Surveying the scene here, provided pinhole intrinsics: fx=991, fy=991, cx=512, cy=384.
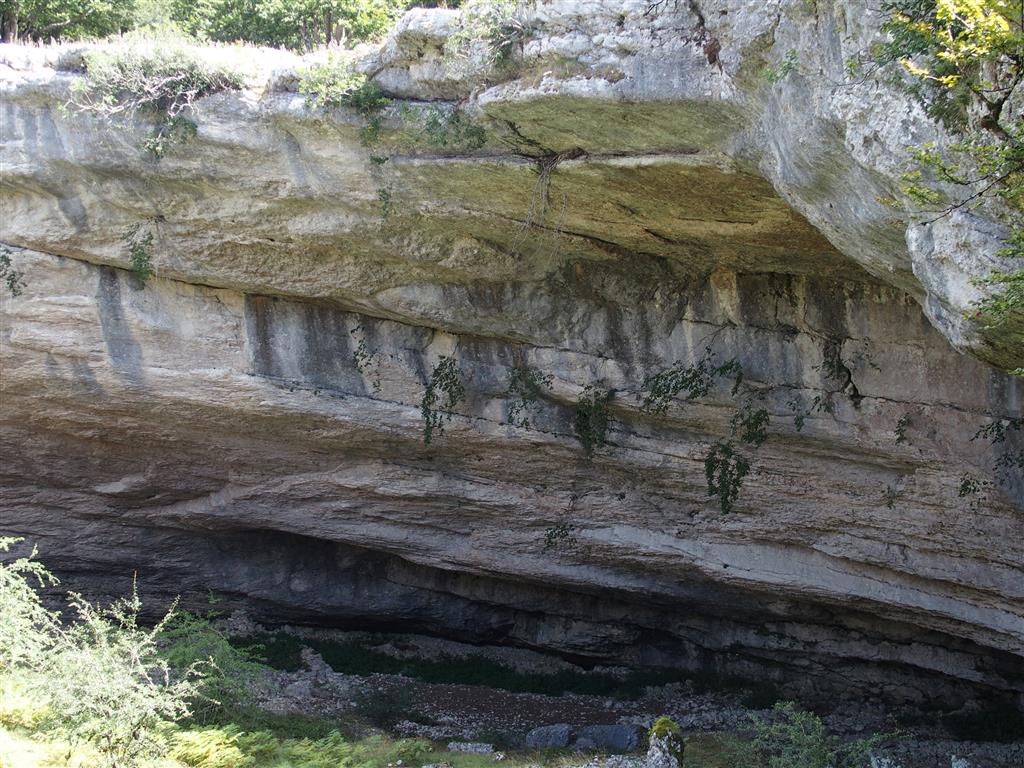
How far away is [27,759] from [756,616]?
9.47 meters

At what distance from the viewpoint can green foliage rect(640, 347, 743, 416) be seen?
10.7m

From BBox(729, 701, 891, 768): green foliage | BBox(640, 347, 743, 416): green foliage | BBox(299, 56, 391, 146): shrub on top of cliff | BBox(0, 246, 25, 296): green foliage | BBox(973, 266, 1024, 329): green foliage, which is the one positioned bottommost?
BBox(729, 701, 891, 768): green foliage

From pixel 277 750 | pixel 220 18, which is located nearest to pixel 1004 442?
pixel 277 750

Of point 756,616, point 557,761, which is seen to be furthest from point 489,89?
point 756,616

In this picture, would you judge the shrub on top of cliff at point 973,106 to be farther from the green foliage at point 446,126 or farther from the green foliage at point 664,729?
the green foliage at point 664,729

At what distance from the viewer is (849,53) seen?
18.1 ft

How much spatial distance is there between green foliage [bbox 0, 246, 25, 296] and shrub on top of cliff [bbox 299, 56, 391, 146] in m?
4.39

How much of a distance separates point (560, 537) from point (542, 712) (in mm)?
2407

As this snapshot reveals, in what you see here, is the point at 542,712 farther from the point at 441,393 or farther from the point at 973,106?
the point at 973,106

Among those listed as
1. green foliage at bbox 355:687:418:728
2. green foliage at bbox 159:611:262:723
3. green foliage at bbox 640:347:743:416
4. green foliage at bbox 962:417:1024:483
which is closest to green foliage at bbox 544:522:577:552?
green foliage at bbox 640:347:743:416

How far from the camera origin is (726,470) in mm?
11422

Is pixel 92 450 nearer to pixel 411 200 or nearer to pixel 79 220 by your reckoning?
pixel 79 220

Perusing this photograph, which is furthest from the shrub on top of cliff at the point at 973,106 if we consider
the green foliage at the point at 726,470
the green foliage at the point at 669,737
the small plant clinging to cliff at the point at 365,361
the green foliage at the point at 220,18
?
the green foliage at the point at 220,18

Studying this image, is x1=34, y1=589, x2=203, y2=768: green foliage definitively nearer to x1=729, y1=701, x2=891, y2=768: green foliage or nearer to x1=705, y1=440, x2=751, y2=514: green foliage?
x1=729, y1=701, x2=891, y2=768: green foliage
